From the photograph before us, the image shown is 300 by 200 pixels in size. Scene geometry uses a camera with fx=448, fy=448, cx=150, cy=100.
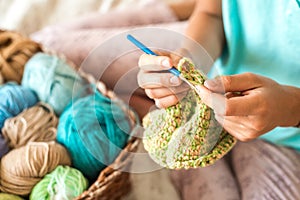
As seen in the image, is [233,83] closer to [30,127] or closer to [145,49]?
[145,49]

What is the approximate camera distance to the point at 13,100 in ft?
2.44

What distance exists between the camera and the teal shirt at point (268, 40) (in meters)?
0.63

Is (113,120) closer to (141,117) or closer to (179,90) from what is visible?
(141,117)

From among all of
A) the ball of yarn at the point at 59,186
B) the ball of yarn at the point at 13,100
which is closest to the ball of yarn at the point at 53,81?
the ball of yarn at the point at 13,100

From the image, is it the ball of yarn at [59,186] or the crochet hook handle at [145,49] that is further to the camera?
the ball of yarn at [59,186]

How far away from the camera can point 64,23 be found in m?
0.94

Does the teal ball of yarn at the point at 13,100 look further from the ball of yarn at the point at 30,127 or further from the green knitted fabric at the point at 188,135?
the green knitted fabric at the point at 188,135

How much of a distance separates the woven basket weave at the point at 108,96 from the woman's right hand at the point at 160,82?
148mm

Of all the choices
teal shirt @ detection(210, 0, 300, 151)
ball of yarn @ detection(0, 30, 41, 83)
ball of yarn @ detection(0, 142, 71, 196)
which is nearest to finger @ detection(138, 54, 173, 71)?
teal shirt @ detection(210, 0, 300, 151)

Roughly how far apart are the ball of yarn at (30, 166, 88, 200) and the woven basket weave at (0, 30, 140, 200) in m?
0.02

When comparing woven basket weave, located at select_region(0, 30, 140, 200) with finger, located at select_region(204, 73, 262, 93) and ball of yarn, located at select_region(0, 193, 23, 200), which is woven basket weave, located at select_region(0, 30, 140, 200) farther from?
finger, located at select_region(204, 73, 262, 93)

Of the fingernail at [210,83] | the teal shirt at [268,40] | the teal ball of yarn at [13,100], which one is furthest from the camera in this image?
the teal ball of yarn at [13,100]

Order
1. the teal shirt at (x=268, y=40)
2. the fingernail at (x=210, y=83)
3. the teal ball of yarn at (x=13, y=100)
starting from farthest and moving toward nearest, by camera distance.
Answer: the teal ball of yarn at (x=13, y=100) < the teal shirt at (x=268, y=40) < the fingernail at (x=210, y=83)

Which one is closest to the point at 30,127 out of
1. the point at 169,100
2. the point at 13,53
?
the point at 13,53
